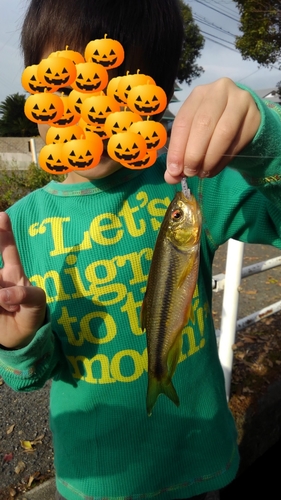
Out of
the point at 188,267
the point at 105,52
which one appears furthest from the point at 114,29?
the point at 188,267

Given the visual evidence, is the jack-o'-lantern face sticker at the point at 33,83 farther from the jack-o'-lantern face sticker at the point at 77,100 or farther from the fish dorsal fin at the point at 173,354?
the fish dorsal fin at the point at 173,354

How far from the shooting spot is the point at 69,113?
1077mm

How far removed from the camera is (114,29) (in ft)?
3.95

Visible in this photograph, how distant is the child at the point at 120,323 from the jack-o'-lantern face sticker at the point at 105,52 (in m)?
0.24

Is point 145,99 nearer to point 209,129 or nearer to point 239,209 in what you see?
point 209,129

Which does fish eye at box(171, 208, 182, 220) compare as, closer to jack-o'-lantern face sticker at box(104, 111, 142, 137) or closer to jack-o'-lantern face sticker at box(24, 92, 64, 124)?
jack-o'-lantern face sticker at box(104, 111, 142, 137)

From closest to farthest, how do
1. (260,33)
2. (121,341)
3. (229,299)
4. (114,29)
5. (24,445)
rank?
(114,29) < (121,341) < (24,445) < (229,299) < (260,33)

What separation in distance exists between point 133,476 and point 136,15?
1.50 meters

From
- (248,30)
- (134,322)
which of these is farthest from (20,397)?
(248,30)

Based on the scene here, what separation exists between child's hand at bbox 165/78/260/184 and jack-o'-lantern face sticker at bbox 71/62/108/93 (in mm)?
230

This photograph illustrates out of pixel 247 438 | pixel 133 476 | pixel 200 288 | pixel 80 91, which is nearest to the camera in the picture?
pixel 80 91

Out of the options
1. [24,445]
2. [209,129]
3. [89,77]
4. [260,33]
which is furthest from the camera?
[260,33]

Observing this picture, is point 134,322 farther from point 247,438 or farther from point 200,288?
point 247,438

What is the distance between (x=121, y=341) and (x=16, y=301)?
50cm
